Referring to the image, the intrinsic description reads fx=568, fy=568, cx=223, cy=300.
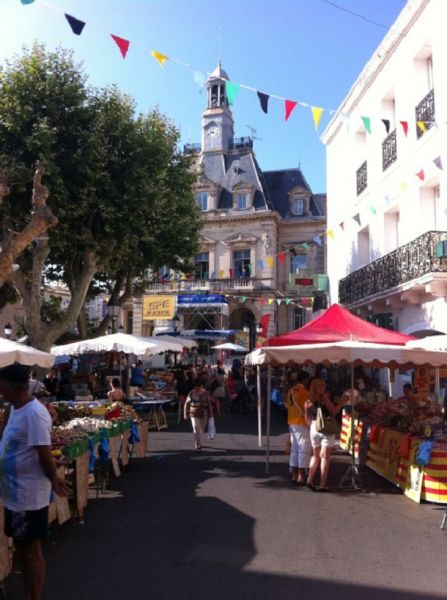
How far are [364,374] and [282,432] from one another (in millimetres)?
3470

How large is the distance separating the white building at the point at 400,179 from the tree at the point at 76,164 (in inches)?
234

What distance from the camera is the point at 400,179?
15078mm

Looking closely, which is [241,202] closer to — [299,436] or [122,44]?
[122,44]

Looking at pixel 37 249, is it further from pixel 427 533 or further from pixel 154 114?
pixel 427 533

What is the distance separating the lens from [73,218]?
600 inches

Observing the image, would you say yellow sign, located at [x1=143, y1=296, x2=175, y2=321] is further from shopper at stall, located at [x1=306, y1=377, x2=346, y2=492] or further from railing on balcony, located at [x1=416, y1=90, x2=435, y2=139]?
shopper at stall, located at [x1=306, y1=377, x2=346, y2=492]

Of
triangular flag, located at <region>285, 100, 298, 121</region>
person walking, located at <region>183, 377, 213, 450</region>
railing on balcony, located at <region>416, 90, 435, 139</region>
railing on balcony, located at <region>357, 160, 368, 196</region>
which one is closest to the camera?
triangular flag, located at <region>285, 100, 298, 121</region>

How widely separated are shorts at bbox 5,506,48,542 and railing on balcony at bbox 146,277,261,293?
125ft

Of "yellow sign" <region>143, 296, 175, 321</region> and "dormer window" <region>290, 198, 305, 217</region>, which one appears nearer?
"yellow sign" <region>143, 296, 175, 321</region>

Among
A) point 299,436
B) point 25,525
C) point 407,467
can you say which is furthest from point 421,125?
point 25,525

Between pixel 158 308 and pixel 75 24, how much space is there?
51.0 ft

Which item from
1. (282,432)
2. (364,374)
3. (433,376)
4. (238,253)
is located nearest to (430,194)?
(433,376)

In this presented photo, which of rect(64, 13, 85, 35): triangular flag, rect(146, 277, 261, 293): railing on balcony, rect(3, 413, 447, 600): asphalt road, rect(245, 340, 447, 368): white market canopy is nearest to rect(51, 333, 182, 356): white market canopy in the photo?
rect(3, 413, 447, 600): asphalt road

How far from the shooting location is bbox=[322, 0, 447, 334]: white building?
12.9 m
